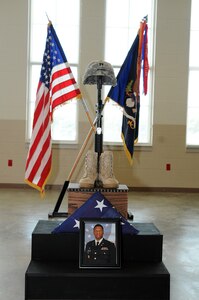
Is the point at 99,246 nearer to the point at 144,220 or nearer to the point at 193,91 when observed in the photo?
the point at 144,220

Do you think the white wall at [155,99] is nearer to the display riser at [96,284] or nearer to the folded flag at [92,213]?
the folded flag at [92,213]

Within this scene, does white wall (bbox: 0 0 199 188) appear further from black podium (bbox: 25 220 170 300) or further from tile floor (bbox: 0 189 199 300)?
black podium (bbox: 25 220 170 300)

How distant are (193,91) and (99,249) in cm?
552

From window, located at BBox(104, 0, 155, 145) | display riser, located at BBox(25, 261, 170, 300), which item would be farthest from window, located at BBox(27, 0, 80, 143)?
display riser, located at BBox(25, 261, 170, 300)

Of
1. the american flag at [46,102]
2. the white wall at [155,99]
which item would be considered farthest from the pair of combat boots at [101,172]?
the white wall at [155,99]

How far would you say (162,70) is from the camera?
7.18 m

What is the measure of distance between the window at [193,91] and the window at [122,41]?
0.73m

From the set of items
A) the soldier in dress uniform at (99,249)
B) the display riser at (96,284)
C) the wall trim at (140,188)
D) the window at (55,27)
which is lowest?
the wall trim at (140,188)

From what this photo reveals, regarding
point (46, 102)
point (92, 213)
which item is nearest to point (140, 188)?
point (46, 102)

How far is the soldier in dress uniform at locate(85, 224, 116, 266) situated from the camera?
240 cm

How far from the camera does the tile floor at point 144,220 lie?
2.78 metres

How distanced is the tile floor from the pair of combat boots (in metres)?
0.77

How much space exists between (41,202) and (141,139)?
235cm

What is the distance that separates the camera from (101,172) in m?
3.67
